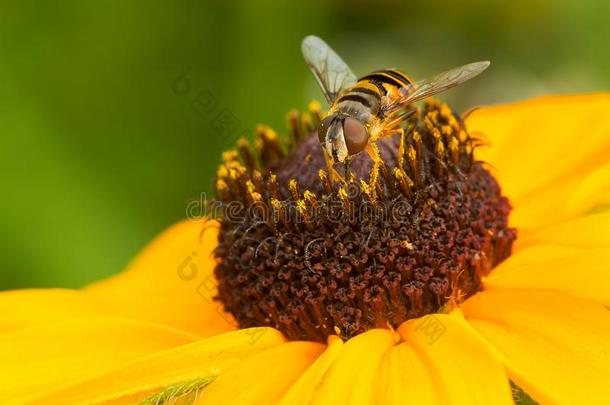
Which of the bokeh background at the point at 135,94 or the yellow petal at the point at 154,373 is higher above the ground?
the bokeh background at the point at 135,94

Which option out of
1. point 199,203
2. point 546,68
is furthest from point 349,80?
point 546,68

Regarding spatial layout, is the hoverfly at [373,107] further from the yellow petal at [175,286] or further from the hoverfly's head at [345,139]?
the yellow petal at [175,286]

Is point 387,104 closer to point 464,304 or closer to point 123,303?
point 464,304

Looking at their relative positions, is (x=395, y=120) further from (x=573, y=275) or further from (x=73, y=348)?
(x=73, y=348)

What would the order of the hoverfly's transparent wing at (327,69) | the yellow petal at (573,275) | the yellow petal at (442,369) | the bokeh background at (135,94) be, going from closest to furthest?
the yellow petal at (442,369), the yellow petal at (573,275), the hoverfly's transparent wing at (327,69), the bokeh background at (135,94)

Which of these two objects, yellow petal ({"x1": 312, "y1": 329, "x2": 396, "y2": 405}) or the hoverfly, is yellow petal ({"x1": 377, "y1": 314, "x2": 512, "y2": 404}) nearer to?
yellow petal ({"x1": 312, "y1": 329, "x2": 396, "y2": 405})

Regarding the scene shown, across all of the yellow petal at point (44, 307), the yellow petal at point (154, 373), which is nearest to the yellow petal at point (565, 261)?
the yellow petal at point (154, 373)

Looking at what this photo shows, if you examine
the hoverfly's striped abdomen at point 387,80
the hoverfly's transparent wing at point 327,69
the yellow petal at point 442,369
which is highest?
the hoverfly's transparent wing at point 327,69
